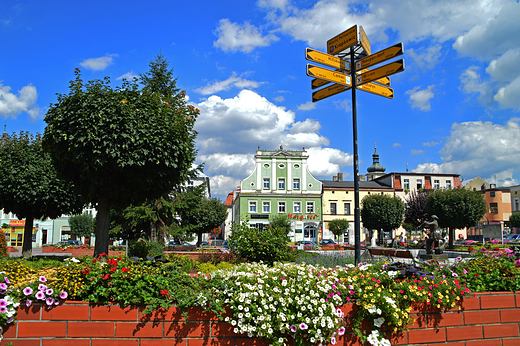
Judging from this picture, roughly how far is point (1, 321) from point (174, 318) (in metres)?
1.56

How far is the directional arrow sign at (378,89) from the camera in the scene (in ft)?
23.6

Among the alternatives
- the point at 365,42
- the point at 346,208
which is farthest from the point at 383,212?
the point at 365,42

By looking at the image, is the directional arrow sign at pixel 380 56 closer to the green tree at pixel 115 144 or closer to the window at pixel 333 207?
the green tree at pixel 115 144

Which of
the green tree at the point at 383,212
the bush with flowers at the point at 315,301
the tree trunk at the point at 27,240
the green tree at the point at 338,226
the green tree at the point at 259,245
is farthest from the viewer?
the green tree at the point at 338,226

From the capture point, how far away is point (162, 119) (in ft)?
29.6

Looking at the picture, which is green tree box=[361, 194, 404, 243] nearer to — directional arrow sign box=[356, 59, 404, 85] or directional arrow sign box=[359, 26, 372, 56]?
directional arrow sign box=[359, 26, 372, 56]

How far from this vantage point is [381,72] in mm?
6809

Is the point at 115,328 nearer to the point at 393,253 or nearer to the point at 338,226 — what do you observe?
the point at 393,253

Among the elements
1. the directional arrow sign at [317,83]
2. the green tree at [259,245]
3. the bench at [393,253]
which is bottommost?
the bench at [393,253]

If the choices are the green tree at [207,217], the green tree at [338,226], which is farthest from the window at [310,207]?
the green tree at [207,217]

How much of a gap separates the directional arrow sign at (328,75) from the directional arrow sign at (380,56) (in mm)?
371

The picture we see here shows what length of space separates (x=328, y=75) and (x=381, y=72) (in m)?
0.99

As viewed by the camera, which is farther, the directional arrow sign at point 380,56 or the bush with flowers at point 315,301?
the directional arrow sign at point 380,56

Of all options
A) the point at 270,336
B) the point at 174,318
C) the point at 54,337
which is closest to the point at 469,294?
the point at 270,336
